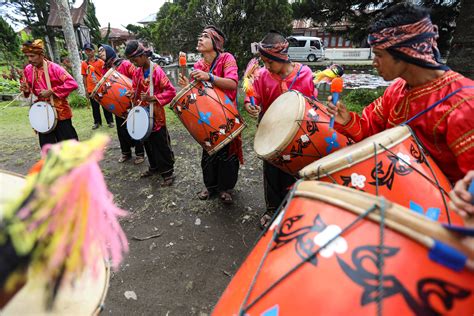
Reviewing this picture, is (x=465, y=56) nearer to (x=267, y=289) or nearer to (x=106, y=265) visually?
(x=267, y=289)

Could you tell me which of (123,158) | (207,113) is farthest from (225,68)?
(123,158)

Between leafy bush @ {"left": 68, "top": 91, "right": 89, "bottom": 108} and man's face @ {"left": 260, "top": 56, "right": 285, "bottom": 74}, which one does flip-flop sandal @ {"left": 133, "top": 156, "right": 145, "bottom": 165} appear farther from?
leafy bush @ {"left": 68, "top": 91, "right": 89, "bottom": 108}

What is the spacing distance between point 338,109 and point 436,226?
48.0 inches

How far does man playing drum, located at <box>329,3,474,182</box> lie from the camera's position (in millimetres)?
1349

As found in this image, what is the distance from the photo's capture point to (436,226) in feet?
2.43

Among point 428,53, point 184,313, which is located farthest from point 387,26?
point 184,313

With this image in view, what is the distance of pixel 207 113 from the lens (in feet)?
8.93

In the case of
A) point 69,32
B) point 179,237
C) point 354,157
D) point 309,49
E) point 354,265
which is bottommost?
point 179,237

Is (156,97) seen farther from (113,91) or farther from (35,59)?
(35,59)

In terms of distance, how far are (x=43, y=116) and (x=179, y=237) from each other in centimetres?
250

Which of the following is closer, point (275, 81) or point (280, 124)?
point (280, 124)

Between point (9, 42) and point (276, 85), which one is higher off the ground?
point (9, 42)

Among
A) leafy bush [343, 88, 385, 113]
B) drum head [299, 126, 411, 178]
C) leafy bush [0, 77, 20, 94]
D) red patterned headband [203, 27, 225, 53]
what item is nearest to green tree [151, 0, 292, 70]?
leafy bush [343, 88, 385, 113]

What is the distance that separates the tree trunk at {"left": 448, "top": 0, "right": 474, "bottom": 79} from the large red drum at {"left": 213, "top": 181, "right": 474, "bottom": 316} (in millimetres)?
4542
